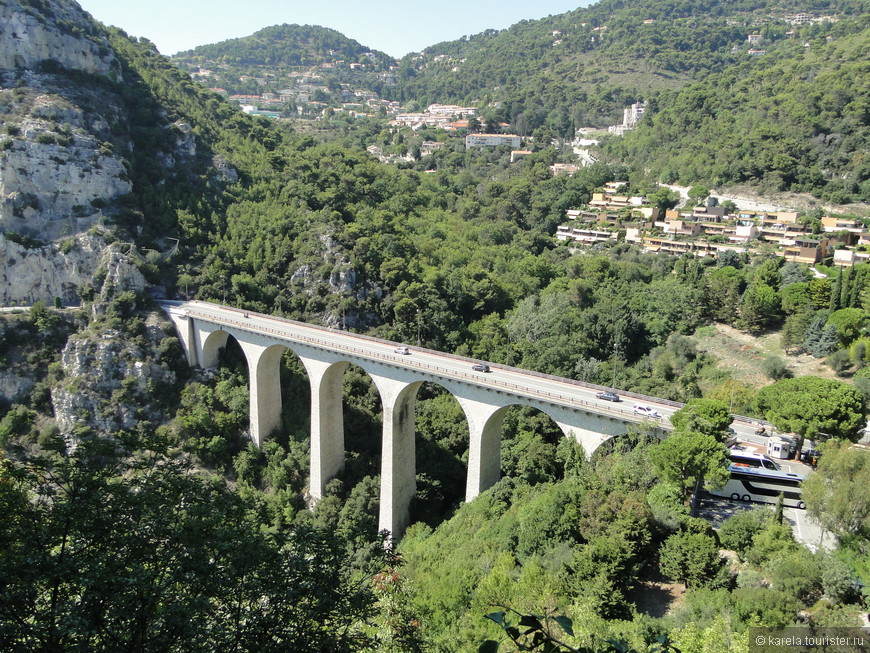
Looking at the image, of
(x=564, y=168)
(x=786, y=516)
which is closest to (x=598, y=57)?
(x=564, y=168)

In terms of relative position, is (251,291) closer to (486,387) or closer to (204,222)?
(204,222)

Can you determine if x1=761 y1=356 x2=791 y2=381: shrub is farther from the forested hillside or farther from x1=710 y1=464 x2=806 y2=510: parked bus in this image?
the forested hillside

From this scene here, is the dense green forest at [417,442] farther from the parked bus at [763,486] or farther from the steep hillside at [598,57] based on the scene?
the steep hillside at [598,57]

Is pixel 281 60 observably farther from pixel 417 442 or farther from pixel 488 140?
pixel 417 442

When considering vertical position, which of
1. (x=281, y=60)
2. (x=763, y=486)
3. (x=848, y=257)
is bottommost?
(x=763, y=486)

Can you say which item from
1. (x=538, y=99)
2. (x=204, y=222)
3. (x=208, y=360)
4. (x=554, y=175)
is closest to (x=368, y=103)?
(x=538, y=99)

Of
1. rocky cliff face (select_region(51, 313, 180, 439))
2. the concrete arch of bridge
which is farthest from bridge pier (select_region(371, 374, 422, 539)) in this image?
A: rocky cliff face (select_region(51, 313, 180, 439))
